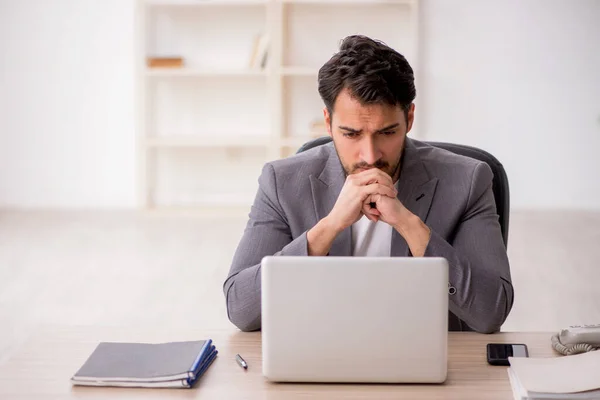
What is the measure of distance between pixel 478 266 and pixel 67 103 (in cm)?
499

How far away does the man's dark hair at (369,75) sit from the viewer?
1.91m

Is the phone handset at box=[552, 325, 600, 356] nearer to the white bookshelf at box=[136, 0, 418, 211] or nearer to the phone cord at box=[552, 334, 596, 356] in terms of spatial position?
the phone cord at box=[552, 334, 596, 356]

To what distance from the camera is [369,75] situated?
75.5 inches

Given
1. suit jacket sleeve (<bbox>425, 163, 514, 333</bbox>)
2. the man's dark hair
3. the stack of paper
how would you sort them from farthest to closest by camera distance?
the man's dark hair
suit jacket sleeve (<bbox>425, 163, 514, 333</bbox>)
the stack of paper

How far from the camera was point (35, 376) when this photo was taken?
1.48m

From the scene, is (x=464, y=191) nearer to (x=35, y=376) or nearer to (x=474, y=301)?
(x=474, y=301)

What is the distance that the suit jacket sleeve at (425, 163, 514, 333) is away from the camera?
1.76 metres

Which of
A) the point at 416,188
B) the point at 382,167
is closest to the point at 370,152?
the point at 382,167

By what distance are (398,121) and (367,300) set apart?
65 centimetres

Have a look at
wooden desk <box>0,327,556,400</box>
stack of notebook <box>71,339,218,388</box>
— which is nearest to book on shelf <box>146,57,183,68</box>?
wooden desk <box>0,327,556,400</box>

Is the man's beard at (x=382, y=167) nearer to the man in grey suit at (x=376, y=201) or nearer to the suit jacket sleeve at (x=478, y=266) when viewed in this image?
the man in grey suit at (x=376, y=201)

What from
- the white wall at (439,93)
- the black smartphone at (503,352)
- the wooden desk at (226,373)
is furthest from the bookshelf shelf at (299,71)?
the black smartphone at (503,352)

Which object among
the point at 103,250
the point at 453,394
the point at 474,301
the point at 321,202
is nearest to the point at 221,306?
the point at 103,250

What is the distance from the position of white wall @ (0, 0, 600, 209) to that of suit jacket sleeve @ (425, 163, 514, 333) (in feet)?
14.2
